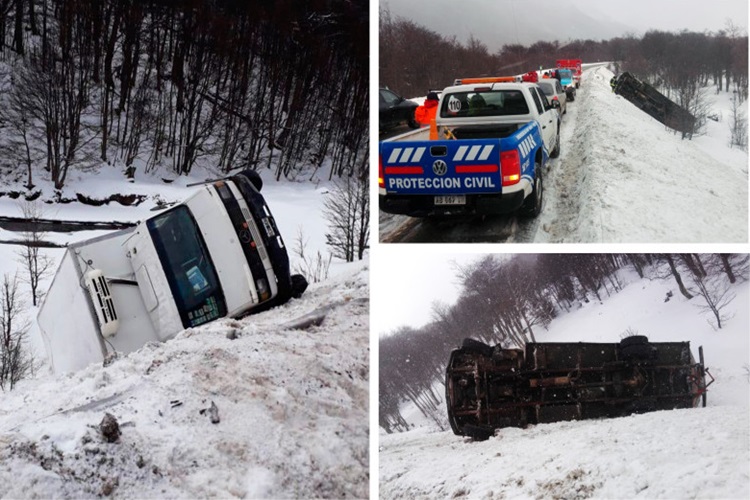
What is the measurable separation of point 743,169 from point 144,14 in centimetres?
1190

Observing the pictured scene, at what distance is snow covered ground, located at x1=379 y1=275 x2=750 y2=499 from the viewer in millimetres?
3070

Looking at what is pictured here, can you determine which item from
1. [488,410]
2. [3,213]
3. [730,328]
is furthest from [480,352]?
[3,213]

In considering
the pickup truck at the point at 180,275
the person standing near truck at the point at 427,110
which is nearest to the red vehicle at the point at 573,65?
the person standing near truck at the point at 427,110

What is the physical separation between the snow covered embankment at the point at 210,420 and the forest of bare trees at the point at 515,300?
0.23 meters

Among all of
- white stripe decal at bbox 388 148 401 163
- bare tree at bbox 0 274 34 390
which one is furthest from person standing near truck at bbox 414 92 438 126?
bare tree at bbox 0 274 34 390

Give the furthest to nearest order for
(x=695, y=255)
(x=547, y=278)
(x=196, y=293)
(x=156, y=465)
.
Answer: (x=196, y=293)
(x=547, y=278)
(x=695, y=255)
(x=156, y=465)

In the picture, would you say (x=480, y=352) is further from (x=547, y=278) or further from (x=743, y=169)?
(x=743, y=169)

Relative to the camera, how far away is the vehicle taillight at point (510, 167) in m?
3.32

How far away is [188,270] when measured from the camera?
3840 millimetres

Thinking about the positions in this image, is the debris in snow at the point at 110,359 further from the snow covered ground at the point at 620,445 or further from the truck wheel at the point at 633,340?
the truck wheel at the point at 633,340

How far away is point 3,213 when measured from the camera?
7.73m

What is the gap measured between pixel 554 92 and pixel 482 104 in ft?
3.31

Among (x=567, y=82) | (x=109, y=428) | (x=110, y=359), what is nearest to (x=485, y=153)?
(x=109, y=428)

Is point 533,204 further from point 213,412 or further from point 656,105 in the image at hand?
point 213,412
